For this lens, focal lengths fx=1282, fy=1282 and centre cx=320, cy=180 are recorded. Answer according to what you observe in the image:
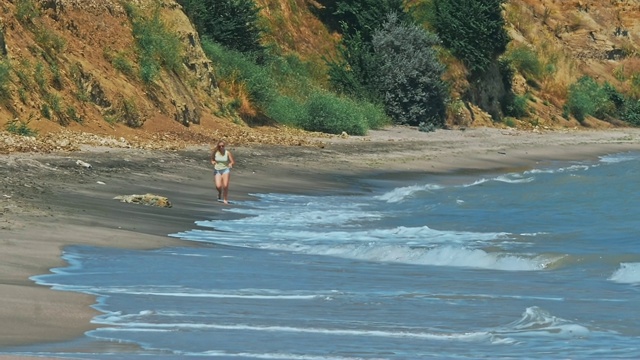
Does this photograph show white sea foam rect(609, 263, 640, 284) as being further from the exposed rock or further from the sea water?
the exposed rock

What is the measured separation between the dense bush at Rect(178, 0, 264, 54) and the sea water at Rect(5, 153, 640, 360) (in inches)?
669

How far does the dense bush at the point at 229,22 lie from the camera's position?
36.6 m

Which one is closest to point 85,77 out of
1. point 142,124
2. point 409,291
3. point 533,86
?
point 142,124

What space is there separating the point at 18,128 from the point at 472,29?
2731cm

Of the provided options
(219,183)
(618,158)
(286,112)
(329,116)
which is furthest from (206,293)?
(618,158)

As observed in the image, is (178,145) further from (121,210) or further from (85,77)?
(121,210)

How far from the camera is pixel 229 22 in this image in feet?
121

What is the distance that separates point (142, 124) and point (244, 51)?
10.8 meters

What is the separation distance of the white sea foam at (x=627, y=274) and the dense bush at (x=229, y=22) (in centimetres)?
2453

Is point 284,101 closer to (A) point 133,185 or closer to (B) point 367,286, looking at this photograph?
(A) point 133,185

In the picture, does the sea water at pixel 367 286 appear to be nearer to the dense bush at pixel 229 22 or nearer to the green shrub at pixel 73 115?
the green shrub at pixel 73 115

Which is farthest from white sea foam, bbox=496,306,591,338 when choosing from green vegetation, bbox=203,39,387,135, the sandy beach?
green vegetation, bbox=203,39,387,135

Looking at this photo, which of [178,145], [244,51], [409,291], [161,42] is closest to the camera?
[409,291]

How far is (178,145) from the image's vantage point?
2575cm
